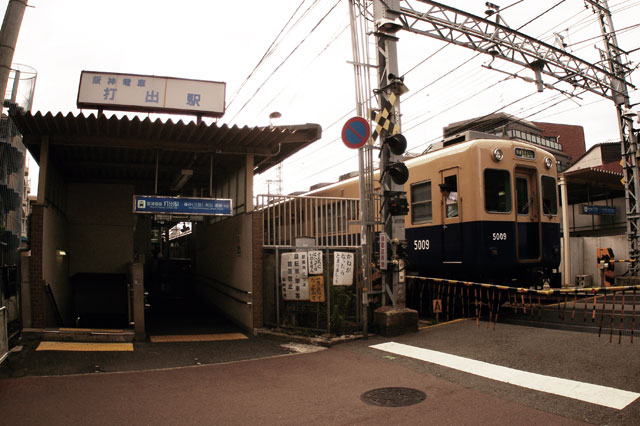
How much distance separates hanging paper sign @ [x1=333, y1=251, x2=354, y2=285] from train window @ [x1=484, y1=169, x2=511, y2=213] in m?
3.23

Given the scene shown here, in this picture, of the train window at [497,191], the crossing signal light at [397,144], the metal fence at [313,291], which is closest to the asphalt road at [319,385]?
the metal fence at [313,291]

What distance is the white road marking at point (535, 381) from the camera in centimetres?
463

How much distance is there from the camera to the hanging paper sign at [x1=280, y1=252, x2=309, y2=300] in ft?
29.0

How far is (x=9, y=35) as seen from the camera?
6586 mm

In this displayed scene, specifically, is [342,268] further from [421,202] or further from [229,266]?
[229,266]

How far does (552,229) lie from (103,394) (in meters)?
9.75

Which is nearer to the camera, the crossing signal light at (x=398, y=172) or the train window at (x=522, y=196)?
the crossing signal light at (x=398, y=172)

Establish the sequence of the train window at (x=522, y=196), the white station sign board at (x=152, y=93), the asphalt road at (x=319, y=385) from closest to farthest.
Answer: the asphalt road at (x=319, y=385)
the train window at (x=522, y=196)
the white station sign board at (x=152, y=93)

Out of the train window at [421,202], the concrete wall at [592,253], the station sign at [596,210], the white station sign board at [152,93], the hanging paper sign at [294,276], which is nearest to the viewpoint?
the hanging paper sign at [294,276]

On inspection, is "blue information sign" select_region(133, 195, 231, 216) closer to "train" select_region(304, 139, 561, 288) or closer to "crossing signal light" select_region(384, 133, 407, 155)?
"crossing signal light" select_region(384, 133, 407, 155)

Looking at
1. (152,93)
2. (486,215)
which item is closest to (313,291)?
(486,215)

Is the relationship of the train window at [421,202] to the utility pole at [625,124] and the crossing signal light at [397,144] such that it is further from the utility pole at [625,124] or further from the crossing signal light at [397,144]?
the utility pole at [625,124]

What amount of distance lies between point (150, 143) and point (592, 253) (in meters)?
16.7

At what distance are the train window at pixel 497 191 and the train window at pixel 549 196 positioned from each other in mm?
1186
